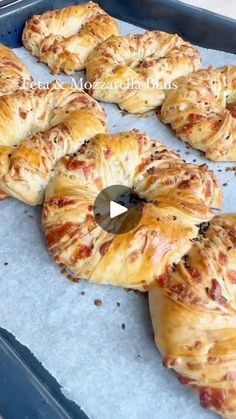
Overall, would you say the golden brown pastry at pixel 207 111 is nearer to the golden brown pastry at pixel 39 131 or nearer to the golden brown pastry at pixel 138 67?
the golden brown pastry at pixel 138 67

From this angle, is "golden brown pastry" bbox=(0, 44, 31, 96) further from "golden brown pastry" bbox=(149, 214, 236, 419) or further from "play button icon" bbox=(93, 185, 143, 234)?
"golden brown pastry" bbox=(149, 214, 236, 419)

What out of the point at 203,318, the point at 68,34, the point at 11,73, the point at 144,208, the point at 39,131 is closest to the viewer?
the point at 203,318

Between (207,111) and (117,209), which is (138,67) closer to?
(207,111)

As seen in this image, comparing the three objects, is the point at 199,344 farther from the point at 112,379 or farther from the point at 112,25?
the point at 112,25

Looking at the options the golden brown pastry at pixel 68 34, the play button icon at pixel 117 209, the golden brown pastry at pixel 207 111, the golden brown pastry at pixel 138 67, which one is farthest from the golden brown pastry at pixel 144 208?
the golden brown pastry at pixel 68 34

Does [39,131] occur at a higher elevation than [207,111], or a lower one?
lower

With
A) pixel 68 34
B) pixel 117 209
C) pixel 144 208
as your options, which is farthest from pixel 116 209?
pixel 68 34
